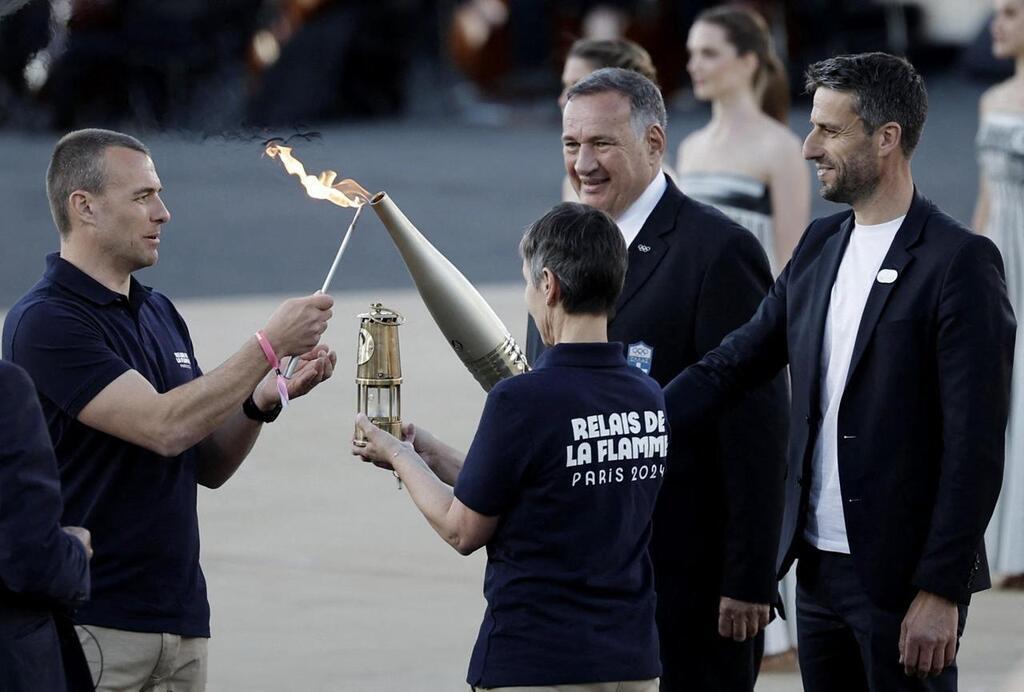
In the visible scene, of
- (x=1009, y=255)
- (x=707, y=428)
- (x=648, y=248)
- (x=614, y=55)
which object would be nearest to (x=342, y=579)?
(x=614, y=55)

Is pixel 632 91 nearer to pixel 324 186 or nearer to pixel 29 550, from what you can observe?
pixel 324 186

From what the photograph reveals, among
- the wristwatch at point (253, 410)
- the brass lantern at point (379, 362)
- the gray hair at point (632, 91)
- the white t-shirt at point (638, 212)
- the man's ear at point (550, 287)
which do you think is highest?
the gray hair at point (632, 91)

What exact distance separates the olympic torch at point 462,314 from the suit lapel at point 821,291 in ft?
2.33

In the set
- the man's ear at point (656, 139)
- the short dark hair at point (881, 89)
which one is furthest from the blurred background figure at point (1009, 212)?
the short dark hair at point (881, 89)

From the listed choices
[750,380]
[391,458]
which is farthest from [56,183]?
[750,380]

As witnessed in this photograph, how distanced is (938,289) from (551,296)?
0.94m

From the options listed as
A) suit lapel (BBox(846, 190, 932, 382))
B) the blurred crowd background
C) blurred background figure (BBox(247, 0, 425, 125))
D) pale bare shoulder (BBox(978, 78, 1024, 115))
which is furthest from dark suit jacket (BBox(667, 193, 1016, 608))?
blurred background figure (BBox(247, 0, 425, 125))

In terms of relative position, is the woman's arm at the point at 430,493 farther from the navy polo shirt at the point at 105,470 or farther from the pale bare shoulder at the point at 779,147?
the pale bare shoulder at the point at 779,147

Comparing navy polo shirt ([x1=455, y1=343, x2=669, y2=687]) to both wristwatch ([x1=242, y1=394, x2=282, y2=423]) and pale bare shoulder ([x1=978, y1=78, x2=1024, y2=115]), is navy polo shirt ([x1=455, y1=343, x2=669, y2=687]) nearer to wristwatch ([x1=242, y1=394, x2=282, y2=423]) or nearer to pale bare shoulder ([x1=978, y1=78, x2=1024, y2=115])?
wristwatch ([x1=242, y1=394, x2=282, y2=423])

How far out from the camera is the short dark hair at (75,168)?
4328 millimetres

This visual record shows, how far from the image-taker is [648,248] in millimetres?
4734

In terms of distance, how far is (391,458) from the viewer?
13.3 ft

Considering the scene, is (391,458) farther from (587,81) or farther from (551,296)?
(587,81)

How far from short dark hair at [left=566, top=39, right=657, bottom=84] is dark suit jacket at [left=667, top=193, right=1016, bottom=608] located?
2.01m
